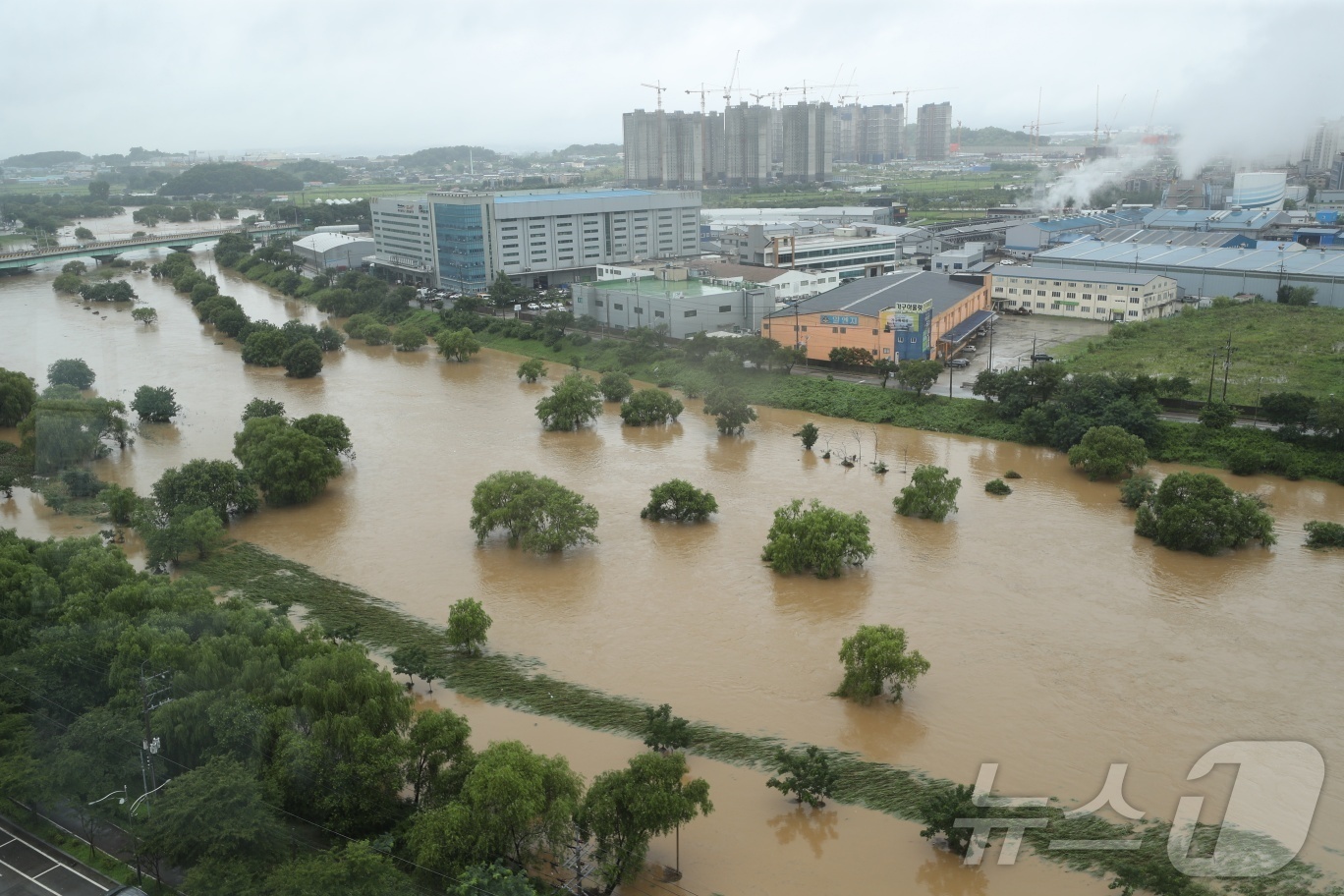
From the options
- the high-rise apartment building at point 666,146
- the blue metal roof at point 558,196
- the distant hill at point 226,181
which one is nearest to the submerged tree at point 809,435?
the blue metal roof at point 558,196

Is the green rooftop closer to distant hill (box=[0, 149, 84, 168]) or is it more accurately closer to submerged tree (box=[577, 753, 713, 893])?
distant hill (box=[0, 149, 84, 168])

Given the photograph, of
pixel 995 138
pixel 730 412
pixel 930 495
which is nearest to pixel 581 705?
pixel 930 495

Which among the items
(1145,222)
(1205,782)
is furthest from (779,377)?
(1145,222)

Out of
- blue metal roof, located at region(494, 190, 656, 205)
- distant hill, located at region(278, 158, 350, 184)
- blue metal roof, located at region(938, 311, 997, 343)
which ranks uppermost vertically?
distant hill, located at region(278, 158, 350, 184)

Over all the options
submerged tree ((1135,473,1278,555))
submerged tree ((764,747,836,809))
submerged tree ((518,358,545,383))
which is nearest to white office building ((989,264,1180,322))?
submerged tree ((518,358,545,383))

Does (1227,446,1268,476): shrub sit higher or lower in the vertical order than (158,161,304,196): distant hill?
lower

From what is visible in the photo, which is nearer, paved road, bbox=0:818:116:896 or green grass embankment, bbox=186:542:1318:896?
paved road, bbox=0:818:116:896

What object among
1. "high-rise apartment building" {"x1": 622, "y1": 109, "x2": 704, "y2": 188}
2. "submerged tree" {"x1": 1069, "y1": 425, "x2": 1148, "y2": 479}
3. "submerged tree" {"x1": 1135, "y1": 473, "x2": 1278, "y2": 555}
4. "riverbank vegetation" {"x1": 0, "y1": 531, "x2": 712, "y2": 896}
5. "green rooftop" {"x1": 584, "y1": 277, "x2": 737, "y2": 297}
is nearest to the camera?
"riverbank vegetation" {"x1": 0, "y1": 531, "x2": 712, "y2": 896}

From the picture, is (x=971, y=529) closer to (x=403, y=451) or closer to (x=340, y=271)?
(x=403, y=451)
